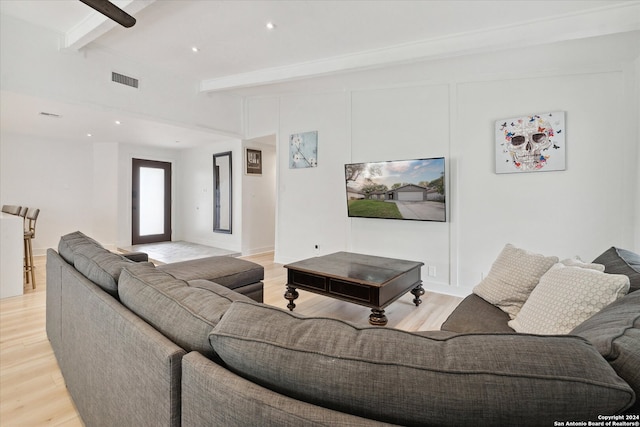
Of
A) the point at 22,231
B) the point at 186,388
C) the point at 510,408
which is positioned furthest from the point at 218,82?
the point at 510,408

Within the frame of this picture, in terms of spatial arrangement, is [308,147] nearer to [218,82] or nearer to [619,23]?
[218,82]

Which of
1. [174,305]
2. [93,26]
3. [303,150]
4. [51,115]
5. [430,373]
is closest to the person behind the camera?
[430,373]

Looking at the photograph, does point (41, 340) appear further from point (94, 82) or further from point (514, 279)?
point (514, 279)

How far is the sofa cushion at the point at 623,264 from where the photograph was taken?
1.35m

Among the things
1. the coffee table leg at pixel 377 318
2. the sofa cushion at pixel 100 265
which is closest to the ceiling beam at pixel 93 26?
the sofa cushion at pixel 100 265

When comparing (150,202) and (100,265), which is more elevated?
(150,202)

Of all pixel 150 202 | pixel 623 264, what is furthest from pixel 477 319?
pixel 150 202

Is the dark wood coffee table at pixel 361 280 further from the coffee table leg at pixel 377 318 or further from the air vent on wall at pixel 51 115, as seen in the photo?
the air vent on wall at pixel 51 115

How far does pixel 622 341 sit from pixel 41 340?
3.48 metres

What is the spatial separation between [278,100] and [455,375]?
17.9 ft

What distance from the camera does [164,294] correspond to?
107cm

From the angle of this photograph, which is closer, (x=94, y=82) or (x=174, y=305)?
(x=174, y=305)

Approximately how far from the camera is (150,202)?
706 centimetres

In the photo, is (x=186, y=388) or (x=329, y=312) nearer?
(x=186, y=388)
